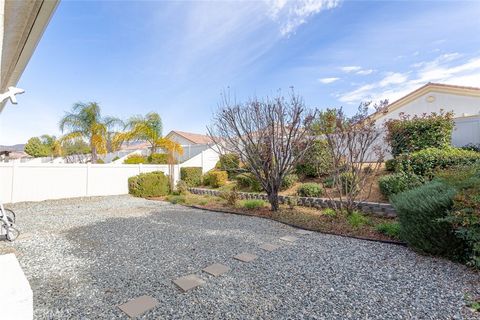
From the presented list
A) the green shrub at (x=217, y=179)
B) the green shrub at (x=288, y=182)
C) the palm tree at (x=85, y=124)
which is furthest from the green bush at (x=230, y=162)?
A: the palm tree at (x=85, y=124)

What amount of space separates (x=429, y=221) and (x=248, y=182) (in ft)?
25.9

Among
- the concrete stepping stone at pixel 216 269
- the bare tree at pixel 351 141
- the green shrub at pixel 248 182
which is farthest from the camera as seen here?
the green shrub at pixel 248 182

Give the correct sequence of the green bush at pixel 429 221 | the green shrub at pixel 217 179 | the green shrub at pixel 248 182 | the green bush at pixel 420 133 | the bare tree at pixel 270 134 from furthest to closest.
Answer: the green shrub at pixel 217 179
the green shrub at pixel 248 182
the green bush at pixel 420 133
the bare tree at pixel 270 134
the green bush at pixel 429 221

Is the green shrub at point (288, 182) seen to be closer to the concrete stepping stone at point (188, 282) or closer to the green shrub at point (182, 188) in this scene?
the green shrub at point (182, 188)

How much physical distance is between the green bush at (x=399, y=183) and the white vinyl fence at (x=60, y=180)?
39.0ft

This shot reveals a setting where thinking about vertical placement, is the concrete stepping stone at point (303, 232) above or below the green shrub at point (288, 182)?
below

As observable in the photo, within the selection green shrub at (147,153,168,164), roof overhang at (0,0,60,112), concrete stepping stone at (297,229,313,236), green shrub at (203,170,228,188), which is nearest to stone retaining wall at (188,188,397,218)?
concrete stepping stone at (297,229,313,236)

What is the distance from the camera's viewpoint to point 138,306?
2.50m

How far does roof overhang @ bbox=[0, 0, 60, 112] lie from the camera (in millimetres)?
2609

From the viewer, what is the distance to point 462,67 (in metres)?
9.72

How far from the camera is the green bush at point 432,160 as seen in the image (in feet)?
20.1

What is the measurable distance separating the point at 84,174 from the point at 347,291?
12319 mm

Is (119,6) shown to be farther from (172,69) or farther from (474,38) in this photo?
(474,38)

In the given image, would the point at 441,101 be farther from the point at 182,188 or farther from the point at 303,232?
the point at 182,188
